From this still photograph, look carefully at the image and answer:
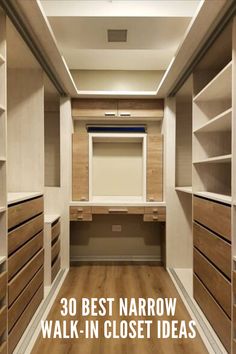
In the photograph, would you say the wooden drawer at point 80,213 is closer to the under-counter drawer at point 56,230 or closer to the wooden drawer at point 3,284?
the under-counter drawer at point 56,230

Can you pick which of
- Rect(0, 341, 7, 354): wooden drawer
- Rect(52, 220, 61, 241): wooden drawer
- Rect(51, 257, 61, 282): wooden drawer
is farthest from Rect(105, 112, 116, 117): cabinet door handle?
Rect(0, 341, 7, 354): wooden drawer

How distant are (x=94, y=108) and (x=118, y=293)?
238cm

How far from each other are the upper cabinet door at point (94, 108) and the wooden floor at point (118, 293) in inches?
82.8

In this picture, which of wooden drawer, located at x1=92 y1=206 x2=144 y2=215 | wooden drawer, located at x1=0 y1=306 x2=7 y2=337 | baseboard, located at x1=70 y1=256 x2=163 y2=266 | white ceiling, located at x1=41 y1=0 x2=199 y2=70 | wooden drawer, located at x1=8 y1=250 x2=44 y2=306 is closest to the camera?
wooden drawer, located at x1=0 y1=306 x2=7 y2=337

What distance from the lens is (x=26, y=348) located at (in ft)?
6.48

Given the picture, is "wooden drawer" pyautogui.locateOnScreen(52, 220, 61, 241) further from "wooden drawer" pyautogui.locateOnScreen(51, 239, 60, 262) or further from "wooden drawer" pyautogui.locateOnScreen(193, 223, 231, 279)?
"wooden drawer" pyautogui.locateOnScreen(193, 223, 231, 279)

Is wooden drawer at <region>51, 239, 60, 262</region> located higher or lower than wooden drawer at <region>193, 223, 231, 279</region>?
lower

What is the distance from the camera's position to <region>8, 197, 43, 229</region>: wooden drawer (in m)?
1.87

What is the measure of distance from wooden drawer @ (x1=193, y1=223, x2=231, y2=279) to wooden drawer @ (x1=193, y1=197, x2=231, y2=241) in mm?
60

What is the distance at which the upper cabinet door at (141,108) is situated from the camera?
379cm

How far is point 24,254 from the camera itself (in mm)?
2137

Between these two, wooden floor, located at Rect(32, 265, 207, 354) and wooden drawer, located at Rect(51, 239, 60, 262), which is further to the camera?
wooden drawer, located at Rect(51, 239, 60, 262)

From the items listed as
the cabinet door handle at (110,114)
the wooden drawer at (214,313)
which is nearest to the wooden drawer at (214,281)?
the wooden drawer at (214,313)

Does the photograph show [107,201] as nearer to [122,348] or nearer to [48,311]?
[48,311]
